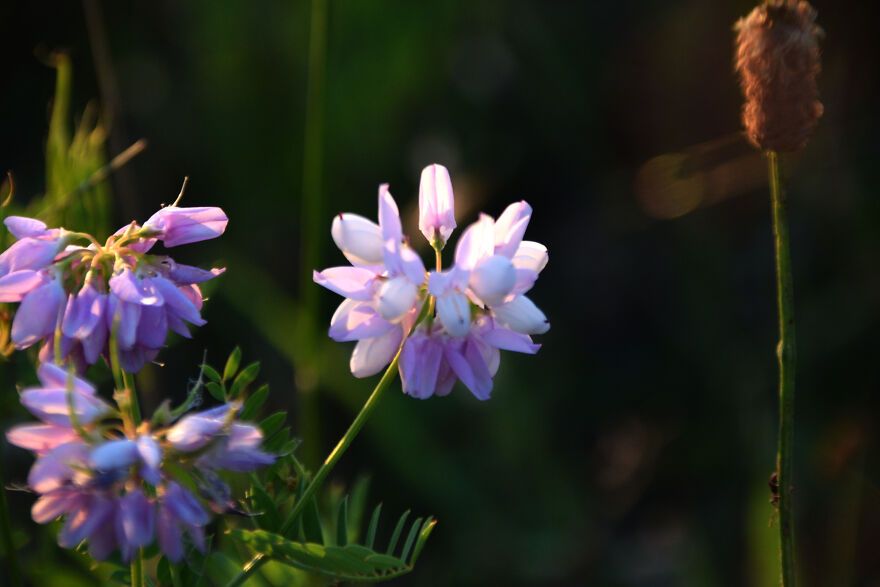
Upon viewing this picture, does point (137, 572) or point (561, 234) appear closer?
point (137, 572)

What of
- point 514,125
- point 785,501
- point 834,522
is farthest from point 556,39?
point 785,501

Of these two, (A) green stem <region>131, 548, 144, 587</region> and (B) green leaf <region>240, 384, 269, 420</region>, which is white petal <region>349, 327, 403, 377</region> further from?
(A) green stem <region>131, 548, 144, 587</region>

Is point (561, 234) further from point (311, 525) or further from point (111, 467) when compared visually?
point (111, 467)

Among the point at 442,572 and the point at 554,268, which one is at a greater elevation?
the point at 554,268

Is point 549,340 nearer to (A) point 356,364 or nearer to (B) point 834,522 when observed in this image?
(B) point 834,522

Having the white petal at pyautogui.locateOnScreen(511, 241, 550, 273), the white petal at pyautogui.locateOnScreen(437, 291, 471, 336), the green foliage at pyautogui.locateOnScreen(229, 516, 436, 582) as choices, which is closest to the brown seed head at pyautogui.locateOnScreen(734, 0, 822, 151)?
the white petal at pyautogui.locateOnScreen(511, 241, 550, 273)

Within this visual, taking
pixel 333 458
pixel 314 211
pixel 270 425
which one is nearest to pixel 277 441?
pixel 270 425
